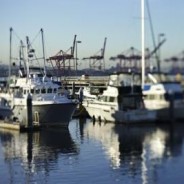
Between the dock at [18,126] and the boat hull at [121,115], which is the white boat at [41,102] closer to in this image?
the dock at [18,126]

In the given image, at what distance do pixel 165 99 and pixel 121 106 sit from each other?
14.6 ft

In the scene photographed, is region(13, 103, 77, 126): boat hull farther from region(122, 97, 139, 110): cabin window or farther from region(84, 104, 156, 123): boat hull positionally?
region(122, 97, 139, 110): cabin window

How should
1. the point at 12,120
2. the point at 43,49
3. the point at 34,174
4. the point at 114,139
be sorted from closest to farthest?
1. the point at 34,174
2. the point at 114,139
3. the point at 12,120
4. the point at 43,49

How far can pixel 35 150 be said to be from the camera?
52.0 ft

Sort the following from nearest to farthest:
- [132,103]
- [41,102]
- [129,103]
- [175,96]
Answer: [175,96] → [41,102] → [132,103] → [129,103]

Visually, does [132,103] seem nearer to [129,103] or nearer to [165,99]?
[129,103]

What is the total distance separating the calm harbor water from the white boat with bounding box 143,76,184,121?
0.39 m

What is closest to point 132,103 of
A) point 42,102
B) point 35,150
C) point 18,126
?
point 42,102

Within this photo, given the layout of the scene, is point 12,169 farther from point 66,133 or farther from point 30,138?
point 66,133

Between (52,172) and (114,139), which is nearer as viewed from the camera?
(52,172)

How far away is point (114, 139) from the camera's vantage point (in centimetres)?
1789

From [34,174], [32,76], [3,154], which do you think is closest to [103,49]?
[32,76]

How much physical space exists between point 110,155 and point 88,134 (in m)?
4.95

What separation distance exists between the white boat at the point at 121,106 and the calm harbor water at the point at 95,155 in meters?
0.90
